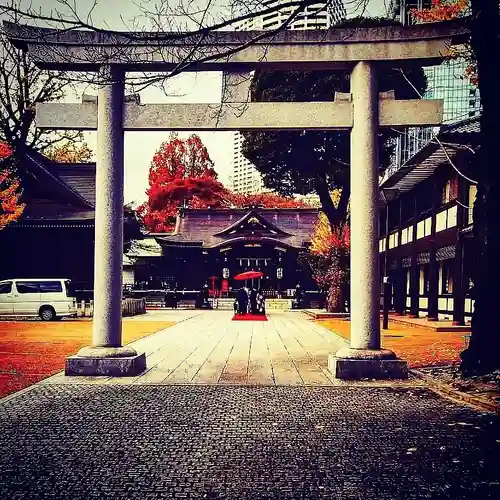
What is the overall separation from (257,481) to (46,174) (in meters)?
26.5

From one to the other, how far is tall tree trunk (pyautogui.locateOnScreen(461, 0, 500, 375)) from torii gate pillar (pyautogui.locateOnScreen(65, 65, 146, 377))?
5.82 m

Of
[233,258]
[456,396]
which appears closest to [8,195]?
[233,258]

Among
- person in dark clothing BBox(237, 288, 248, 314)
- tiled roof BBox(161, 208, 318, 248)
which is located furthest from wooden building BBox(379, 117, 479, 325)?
tiled roof BBox(161, 208, 318, 248)

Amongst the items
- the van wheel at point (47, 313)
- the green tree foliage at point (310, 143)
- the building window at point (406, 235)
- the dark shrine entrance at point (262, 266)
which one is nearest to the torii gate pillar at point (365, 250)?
the green tree foliage at point (310, 143)

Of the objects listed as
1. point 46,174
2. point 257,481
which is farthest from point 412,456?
point 46,174

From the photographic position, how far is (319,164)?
25859 millimetres

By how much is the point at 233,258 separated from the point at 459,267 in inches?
963

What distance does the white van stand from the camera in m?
24.8

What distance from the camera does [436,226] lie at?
81.0ft

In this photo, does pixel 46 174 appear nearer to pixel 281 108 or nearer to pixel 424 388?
pixel 281 108

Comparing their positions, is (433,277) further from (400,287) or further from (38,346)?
(38,346)

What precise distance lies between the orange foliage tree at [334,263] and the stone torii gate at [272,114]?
16287mm

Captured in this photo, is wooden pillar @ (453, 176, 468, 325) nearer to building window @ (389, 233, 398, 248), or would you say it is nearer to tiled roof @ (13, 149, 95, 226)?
building window @ (389, 233, 398, 248)

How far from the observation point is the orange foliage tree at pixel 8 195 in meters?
25.4
